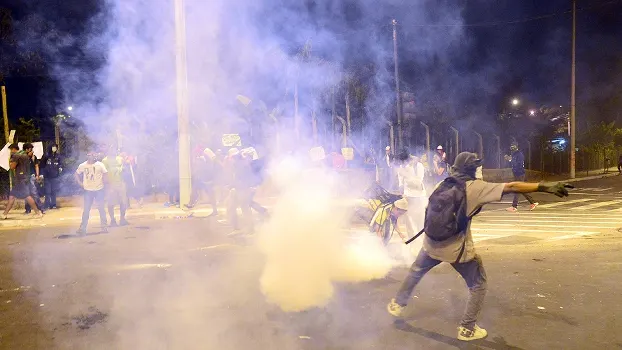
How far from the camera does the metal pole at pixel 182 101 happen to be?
11008 mm

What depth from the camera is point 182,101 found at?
11.3 meters

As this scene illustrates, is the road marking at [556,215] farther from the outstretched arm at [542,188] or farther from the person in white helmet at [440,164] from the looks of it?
the outstretched arm at [542,188]

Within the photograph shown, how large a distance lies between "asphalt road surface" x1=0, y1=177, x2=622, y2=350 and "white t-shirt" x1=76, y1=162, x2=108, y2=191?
4.04 ft

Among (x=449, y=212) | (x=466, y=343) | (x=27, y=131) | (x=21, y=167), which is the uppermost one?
(x=27, y=131)

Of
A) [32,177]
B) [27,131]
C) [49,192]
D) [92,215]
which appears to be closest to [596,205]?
[92,215]

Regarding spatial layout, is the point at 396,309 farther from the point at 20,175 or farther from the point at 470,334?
the point at 20,175

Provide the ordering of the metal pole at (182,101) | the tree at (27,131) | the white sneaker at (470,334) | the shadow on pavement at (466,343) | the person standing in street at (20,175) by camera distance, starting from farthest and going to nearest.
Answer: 1. the tree at (27,131)
2. the person standing in street at (20,175)
3. the metal pole at (182,101)
4. the white sneaker at (470,334)
5. the shadow on pavement at (466,343)

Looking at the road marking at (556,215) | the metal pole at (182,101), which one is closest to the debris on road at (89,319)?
the metal pole at (182,101)

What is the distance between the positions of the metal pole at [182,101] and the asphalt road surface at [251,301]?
124 inches

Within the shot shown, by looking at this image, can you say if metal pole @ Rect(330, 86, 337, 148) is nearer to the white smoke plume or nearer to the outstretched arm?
the white smoke plume

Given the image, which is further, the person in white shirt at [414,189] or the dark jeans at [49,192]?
the dark jeans at [49,192]

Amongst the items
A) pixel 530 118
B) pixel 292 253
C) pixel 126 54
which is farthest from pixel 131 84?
pixel 530 118

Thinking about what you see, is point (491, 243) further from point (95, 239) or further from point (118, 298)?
point (95, 239)

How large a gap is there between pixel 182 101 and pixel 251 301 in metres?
7.02
